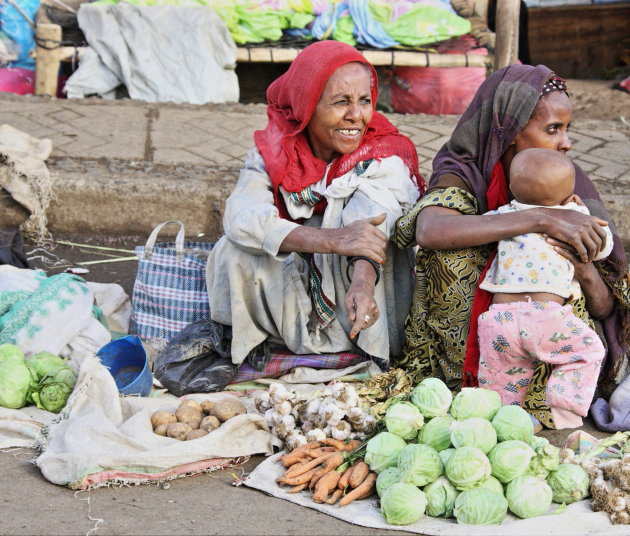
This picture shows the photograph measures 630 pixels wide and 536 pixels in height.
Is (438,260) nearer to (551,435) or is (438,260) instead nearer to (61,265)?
(551,435)

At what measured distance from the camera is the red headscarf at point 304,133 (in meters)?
3.77

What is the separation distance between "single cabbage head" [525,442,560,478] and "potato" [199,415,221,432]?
1.10 m

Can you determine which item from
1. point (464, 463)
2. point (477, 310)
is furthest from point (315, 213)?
point (464, 463)

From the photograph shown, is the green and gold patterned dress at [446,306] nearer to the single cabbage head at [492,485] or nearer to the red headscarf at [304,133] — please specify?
the red headscarf at [304,133]

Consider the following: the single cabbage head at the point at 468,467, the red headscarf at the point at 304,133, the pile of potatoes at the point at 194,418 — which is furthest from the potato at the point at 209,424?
the red headscarf at the point at 304,133

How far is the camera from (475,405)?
3.05 meters

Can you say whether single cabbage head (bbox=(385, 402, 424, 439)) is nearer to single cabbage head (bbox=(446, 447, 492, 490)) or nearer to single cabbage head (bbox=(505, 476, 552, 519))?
single cabbage head (bbox=(446, 447, 492, 490))

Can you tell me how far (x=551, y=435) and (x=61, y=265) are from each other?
8.99ft

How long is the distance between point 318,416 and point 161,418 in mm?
566

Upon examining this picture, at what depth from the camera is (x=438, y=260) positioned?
3584 millimetres

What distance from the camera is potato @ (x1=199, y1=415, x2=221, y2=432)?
10.9ft

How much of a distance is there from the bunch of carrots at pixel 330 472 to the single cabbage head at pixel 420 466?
0.16 m

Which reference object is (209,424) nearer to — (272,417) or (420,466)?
(272,417)

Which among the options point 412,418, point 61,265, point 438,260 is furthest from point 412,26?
point 412,418
